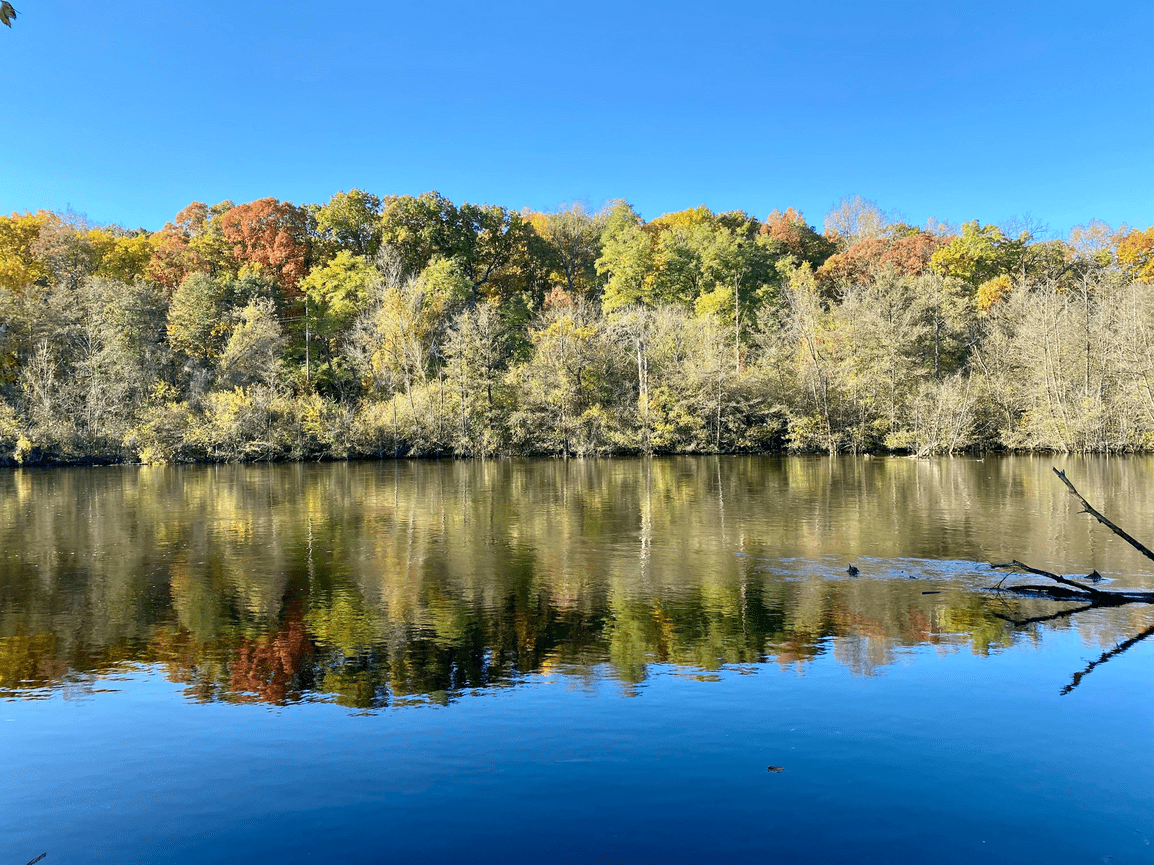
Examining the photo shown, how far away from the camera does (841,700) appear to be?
9.33 metres

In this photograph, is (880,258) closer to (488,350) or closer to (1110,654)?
(488,350)

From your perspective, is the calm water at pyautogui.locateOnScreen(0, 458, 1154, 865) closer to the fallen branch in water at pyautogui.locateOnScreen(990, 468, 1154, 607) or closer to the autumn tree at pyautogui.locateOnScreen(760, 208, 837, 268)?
the fallen branch in water at pyautogui.locateOnScreen(990, 468, 1154, 607)

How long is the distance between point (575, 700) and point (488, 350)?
50.3 meters

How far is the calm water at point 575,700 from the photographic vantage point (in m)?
6.62

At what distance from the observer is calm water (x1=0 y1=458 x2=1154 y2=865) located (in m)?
6.62

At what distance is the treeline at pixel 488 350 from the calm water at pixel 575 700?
113ft

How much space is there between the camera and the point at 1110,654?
10891 millimetres

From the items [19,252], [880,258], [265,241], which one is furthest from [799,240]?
[19,252]

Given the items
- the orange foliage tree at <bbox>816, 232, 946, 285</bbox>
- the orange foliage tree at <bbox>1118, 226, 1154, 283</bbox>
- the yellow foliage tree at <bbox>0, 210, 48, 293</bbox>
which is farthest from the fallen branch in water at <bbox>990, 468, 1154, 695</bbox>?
the yellow foliage tree at <bbox>0, 210, 48, 293</bbox>

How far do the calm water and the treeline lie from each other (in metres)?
34.6

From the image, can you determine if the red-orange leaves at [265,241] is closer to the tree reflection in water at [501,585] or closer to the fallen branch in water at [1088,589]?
the tree reflection in water at [501,585]

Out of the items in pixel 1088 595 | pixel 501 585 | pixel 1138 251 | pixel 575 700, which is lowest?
pixel 575 700

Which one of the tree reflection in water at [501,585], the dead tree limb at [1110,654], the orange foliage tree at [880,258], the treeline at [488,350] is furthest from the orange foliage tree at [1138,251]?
the dead tree limb at [1110,654]

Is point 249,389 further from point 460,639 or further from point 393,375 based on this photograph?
point 460,639
